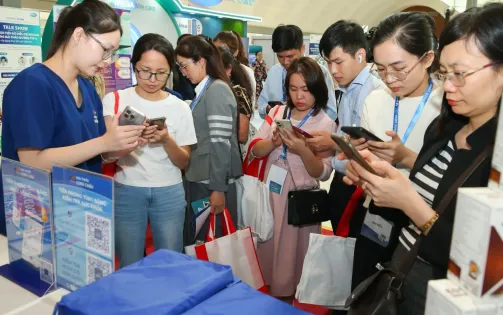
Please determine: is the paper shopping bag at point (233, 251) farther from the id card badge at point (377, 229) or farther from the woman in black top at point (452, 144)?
the woman in black top at point (452, 144)

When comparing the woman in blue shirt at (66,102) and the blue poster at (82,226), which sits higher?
the woman in blue shirt at (66,102)

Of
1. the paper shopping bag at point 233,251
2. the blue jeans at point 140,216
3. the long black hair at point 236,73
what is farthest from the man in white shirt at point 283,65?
the blue jeans at point 140,216

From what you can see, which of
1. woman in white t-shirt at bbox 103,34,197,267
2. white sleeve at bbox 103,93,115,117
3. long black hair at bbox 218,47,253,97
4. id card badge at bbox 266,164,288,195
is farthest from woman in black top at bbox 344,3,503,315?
long black hair at bbox 218,47,253,97

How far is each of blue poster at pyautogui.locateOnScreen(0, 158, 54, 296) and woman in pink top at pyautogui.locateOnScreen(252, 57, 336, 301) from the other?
4.61 feet

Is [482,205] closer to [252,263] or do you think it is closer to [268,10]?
[252,263]

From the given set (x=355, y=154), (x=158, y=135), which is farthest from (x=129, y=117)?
(x=355, y=154)

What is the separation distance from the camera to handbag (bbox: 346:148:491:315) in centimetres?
106

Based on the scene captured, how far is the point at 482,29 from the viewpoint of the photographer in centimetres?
107

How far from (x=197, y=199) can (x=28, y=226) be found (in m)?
1.34

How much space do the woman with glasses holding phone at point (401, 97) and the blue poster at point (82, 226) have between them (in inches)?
39.4

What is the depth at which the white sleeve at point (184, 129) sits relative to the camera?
2.23m

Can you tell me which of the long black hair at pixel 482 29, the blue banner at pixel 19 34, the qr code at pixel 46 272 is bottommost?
the qr code at pixel 46 272

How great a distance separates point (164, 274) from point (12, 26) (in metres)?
4.06

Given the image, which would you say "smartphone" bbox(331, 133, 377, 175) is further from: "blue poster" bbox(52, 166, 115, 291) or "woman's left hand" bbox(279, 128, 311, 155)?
"woman's left hand" bbox(279, 128, 311, 155)
